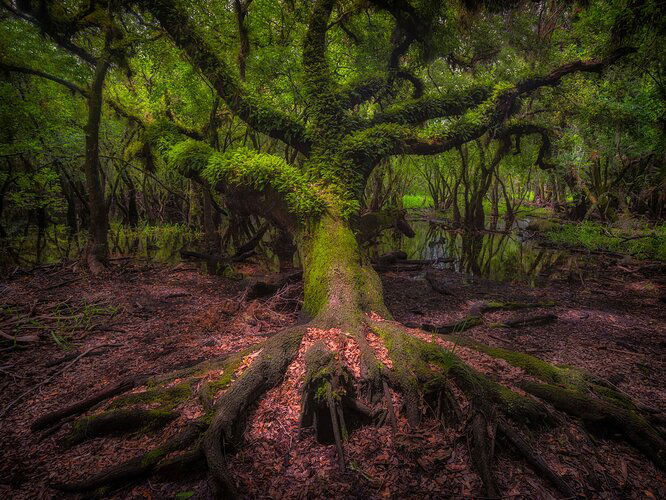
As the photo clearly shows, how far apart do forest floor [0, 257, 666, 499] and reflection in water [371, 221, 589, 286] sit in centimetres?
182

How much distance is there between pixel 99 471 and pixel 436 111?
33.2ft

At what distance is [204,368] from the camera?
3.52 metres

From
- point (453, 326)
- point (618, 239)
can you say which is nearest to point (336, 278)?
point (453, 326)

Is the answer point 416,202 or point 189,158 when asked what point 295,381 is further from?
point 416,202

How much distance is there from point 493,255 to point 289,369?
43.8 ft

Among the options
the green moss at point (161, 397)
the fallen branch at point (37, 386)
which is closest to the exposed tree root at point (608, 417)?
the green moss at point (161, 397)

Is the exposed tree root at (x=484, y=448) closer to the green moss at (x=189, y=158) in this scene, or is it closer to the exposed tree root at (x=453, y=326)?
the exposed tree root at (x=453, y=326)

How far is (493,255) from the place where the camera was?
13992 millimetres

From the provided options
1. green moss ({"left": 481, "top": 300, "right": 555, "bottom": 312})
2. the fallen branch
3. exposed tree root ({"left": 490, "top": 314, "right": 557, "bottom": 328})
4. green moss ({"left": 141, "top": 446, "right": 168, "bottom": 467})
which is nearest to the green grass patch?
green moss ({"left": 481, "top": 300, "right": 555, "bottom": 312})

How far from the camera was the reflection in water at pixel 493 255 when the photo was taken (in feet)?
35.1

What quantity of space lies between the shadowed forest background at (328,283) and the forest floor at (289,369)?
0.03 metres

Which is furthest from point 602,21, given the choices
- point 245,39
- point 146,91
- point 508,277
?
point 146,91

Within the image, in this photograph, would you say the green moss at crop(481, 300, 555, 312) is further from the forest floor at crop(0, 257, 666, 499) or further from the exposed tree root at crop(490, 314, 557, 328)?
the exposed tree root at crop(490, 314, 557, 328)

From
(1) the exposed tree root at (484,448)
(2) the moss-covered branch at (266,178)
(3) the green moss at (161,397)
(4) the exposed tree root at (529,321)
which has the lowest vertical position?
(4) the exposed tree root at (529,321)
